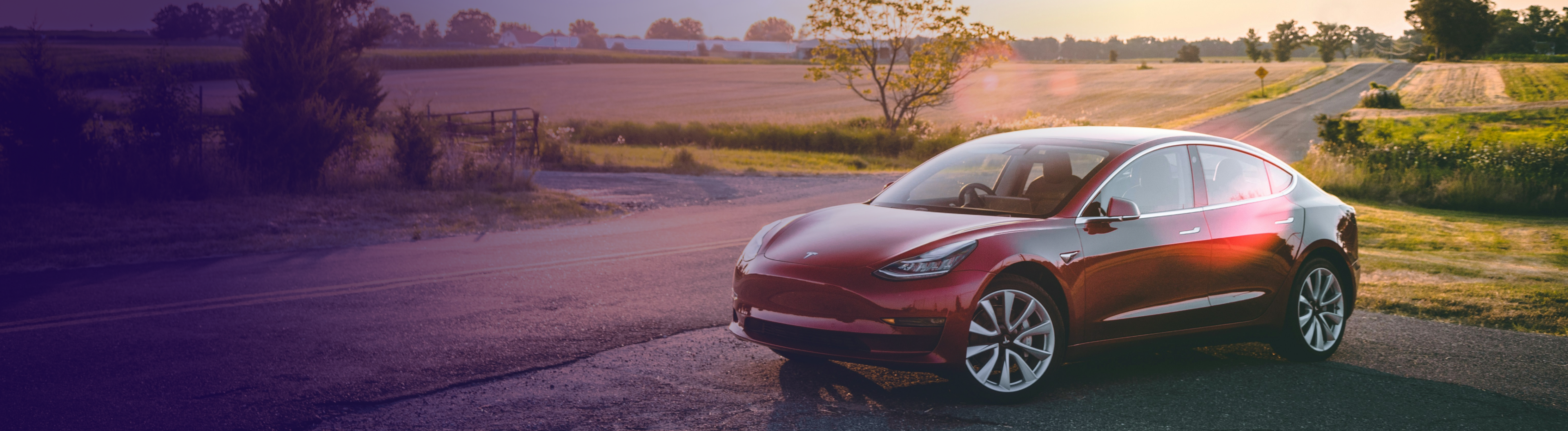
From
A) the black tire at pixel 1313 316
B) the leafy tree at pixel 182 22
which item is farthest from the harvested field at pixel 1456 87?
the leafy tree at pixel 182 22

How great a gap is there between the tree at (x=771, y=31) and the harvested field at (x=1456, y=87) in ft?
377

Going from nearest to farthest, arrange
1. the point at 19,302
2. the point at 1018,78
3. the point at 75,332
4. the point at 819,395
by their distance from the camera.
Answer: the point at 819,395 → the point at 75,332 → the point at 19,302 → the point at 1018,78

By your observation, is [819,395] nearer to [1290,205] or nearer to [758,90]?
[1290,205]

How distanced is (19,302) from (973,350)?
7.62 m

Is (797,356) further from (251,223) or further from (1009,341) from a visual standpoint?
(251,223)

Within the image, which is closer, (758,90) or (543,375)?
(543,375)

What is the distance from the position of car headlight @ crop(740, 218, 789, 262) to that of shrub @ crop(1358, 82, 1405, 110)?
40.5 m

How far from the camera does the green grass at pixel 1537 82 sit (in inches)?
998

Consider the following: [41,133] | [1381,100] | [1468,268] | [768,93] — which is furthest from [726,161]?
[768,93]

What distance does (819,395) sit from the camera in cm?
502

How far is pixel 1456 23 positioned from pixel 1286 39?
78.0 metres

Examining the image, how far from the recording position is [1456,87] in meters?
41.5

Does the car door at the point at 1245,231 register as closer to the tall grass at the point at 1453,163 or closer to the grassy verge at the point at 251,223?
the grassy verge at the point at 251,223

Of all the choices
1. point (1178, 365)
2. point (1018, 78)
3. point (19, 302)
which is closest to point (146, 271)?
point (19, 302)
